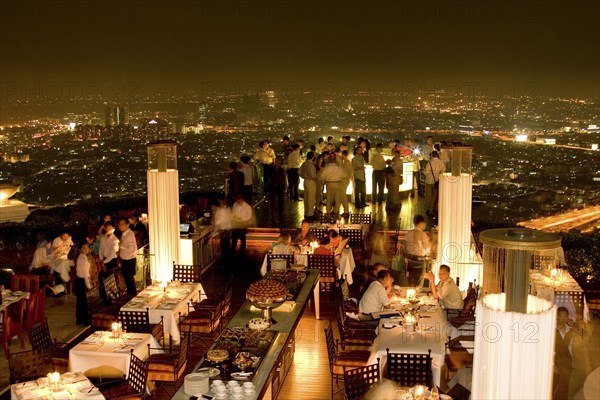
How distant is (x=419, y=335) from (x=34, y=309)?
16.8 ft

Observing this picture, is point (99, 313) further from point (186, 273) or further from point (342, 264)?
point (342, 264)

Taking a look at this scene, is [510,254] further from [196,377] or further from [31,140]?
[31,140]

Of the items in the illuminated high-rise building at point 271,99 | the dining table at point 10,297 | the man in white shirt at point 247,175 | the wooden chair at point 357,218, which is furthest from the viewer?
the illuminated high-rise building at point 271,99

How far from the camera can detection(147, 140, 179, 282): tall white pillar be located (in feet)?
36.2

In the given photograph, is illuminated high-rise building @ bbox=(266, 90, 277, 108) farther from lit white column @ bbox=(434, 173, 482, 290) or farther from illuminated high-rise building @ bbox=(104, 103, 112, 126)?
lit white column @ bbox=(434, 173, 482, 290)

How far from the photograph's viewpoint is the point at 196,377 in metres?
6.31

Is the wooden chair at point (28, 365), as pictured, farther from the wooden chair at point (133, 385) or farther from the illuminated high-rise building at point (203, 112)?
the illuminated high-rise building at point (203, 112)

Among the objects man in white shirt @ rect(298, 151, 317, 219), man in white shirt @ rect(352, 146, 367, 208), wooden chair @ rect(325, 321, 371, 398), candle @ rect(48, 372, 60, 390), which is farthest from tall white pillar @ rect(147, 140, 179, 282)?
man in white shirt @ rect(352, 146, 367, 208)

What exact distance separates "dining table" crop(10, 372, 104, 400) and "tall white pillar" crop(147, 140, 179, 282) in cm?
417

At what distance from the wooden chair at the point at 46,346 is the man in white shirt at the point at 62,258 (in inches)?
153

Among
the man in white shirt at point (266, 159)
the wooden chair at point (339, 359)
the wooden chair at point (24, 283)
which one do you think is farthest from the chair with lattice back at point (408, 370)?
the man in white shirt at point (266, 159)

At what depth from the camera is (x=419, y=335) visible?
8.24 metres

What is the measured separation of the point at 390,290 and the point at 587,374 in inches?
99.3

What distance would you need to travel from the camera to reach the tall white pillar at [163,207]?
1103 cm
